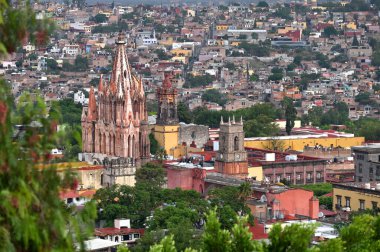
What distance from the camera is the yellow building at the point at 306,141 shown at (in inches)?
2315

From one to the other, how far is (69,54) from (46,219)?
346 feet

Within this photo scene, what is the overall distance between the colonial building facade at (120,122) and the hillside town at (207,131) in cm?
4

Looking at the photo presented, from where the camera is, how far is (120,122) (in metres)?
49.7

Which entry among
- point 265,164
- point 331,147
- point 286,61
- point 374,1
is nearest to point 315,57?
point 286,61

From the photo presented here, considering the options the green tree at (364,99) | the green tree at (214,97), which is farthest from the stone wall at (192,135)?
the green tree at (364,99)

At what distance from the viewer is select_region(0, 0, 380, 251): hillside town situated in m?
16.0

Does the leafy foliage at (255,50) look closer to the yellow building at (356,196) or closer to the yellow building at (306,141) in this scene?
the yellow building at (306,141)

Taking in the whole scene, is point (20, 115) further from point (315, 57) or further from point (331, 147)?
point (315, 57)

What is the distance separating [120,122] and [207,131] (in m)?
9.07

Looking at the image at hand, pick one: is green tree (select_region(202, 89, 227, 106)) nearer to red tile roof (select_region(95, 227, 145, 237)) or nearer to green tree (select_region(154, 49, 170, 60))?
green tree (select_region(154, 49, 170, 60))

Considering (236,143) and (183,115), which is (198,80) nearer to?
(183,115)

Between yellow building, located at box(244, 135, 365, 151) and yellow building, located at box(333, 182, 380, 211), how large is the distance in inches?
619

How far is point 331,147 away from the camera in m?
58.0

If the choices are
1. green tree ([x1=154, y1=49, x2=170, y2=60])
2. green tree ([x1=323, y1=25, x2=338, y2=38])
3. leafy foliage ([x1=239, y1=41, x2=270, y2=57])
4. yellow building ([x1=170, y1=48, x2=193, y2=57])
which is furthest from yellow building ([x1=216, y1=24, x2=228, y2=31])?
green tree ([x1=154, y1=49, x2=170, y2=60])
